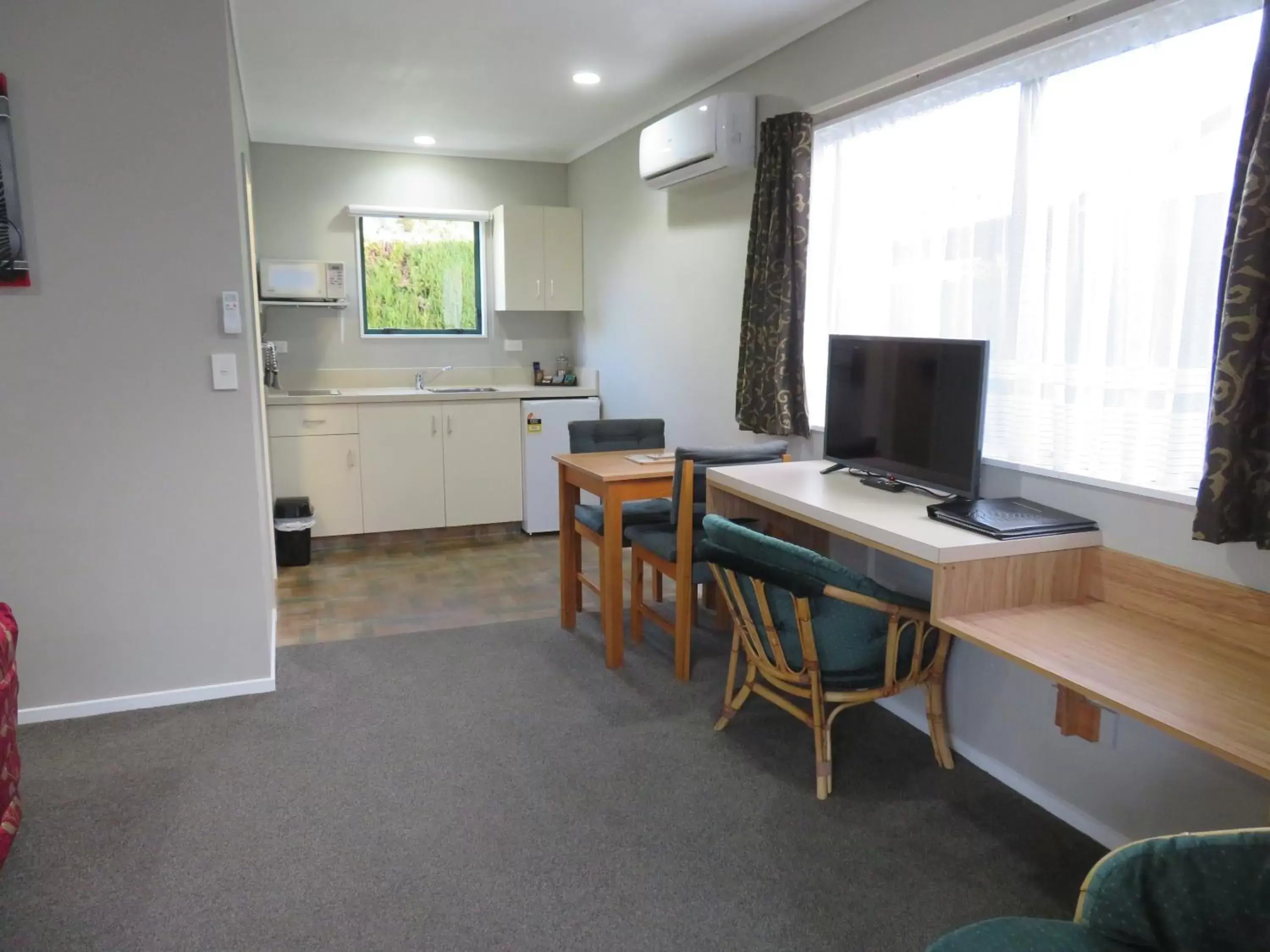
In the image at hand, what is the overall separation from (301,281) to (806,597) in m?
4.06

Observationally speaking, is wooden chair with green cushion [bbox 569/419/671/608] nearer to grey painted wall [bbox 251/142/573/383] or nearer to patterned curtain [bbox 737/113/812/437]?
patterned curtain [bbox 737/113/812/437]

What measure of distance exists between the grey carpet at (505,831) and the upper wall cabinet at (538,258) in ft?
10.1

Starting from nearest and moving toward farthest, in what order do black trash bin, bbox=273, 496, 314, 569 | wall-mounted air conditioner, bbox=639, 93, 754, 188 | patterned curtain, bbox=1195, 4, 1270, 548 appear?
1. patterned curtain, bbox=1195, 4, 1270, 548
2. wall-mounted air conditioner, bbox=639, 93, 754, 188
3. black trash bin, bbox=273, 496, 314, 569

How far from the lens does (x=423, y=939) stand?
1.85 metres

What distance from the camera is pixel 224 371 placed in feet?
9.24

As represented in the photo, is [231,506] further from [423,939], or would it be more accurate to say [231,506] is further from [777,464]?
[777,464]

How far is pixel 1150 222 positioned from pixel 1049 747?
Answer: 1368mm

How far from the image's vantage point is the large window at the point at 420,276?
18.2 ft

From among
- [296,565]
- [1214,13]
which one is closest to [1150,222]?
[1214,13]

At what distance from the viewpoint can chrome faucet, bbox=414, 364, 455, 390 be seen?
18.5 ft

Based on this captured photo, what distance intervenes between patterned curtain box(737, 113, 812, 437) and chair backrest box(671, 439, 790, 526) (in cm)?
20

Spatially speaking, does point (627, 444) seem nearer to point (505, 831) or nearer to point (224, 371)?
point (224, 371)

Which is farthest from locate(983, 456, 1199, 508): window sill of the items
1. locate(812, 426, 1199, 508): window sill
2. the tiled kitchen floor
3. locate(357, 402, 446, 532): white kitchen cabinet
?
locate(357, 402, 446, 532): white kitchen cabinet

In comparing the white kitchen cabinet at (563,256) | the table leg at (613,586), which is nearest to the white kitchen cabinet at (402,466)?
the white kitchen cabinet at (563,256)
